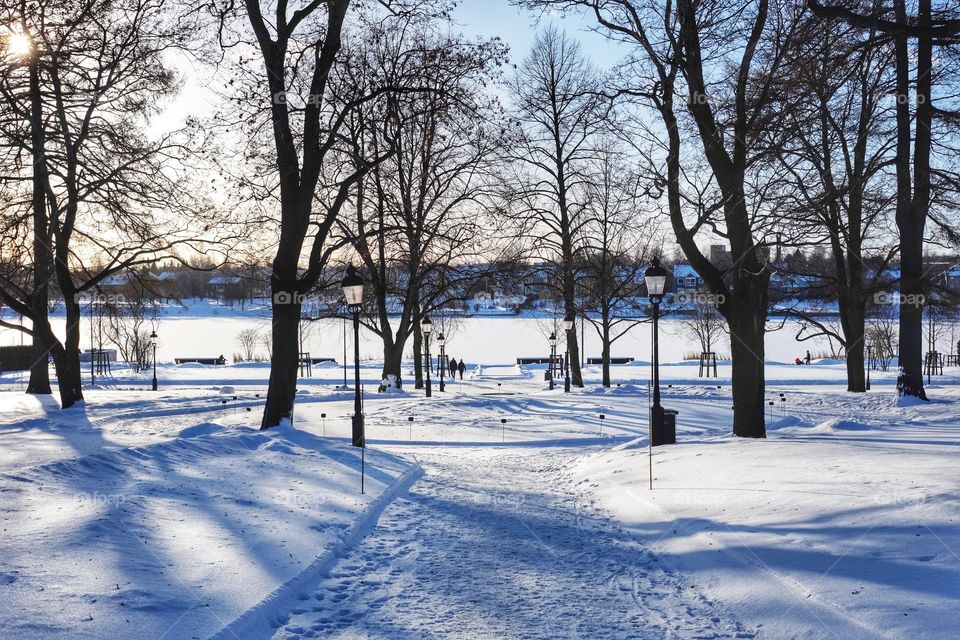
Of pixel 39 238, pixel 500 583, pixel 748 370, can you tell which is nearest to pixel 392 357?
pixel 39 238

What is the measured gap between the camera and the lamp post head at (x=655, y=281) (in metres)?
15.0

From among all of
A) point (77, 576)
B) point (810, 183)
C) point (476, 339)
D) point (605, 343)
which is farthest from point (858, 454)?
point (476, 339)

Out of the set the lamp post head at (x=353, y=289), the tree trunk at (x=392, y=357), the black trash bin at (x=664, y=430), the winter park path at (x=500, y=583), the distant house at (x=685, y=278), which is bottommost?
the winter park path at (x=500, y=583)

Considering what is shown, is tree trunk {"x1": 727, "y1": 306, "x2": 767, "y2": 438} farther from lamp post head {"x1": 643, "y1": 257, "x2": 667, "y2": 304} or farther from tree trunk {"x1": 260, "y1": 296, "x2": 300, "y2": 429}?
tree trunk {"x1": 260, "y1": 296, "x2": 300, "y2": 429}

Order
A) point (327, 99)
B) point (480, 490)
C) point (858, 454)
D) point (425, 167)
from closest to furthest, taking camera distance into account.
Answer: point (858, 454) < point (480, 490) < point (327, 99) < point (425, 167)

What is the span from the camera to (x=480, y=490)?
11023 millimetres

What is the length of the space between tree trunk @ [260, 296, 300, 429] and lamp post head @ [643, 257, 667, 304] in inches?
278

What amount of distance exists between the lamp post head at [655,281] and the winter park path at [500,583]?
6.09 meters

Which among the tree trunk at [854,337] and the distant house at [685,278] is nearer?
the tree trunk at [854,337]

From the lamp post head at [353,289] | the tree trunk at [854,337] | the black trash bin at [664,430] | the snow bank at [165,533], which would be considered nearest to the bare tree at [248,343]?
the tree trunk at [854,337]

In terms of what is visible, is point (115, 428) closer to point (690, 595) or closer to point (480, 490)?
point (480, 490)

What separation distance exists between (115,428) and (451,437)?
7.66m

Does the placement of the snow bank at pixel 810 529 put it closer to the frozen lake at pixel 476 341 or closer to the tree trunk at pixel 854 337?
the tree trunk at pixel 854 337

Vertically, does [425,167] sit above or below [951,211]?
above
